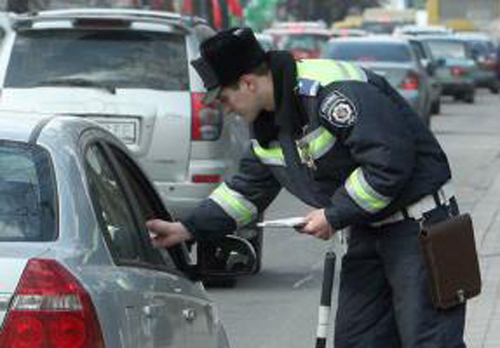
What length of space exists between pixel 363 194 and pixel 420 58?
88.9 ft

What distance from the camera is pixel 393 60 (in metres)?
28.9

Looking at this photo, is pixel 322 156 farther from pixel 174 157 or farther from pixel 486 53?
pixel 486 53

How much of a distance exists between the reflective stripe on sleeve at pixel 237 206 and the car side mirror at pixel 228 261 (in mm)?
200

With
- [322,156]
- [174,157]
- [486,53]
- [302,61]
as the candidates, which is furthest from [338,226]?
[486,53]

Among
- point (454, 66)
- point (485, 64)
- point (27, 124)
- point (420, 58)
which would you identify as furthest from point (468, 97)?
point (27, 124)

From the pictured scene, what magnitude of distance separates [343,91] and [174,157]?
20.8 ft

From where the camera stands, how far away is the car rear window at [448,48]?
1860 inches

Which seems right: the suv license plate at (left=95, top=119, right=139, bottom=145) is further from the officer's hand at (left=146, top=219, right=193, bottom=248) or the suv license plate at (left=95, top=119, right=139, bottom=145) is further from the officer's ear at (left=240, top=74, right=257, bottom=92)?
the officer's ear at (left=240, top=74, right=257, bottom=92)

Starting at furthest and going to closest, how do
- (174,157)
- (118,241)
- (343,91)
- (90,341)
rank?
1. (174,157)
2. (343,91)
3. (118,241)
4. (90,341)

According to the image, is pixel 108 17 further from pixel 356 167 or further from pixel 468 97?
pixel 468 97

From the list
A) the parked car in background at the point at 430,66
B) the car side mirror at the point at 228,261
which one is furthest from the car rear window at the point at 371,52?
the car side mirror at the point at 228,261

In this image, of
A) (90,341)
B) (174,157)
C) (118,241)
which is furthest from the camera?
(174,157)

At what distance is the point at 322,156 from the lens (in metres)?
5.64

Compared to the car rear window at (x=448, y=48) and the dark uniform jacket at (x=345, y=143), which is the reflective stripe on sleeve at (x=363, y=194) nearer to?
the dark uniform jacket at (x=345, y=143)
